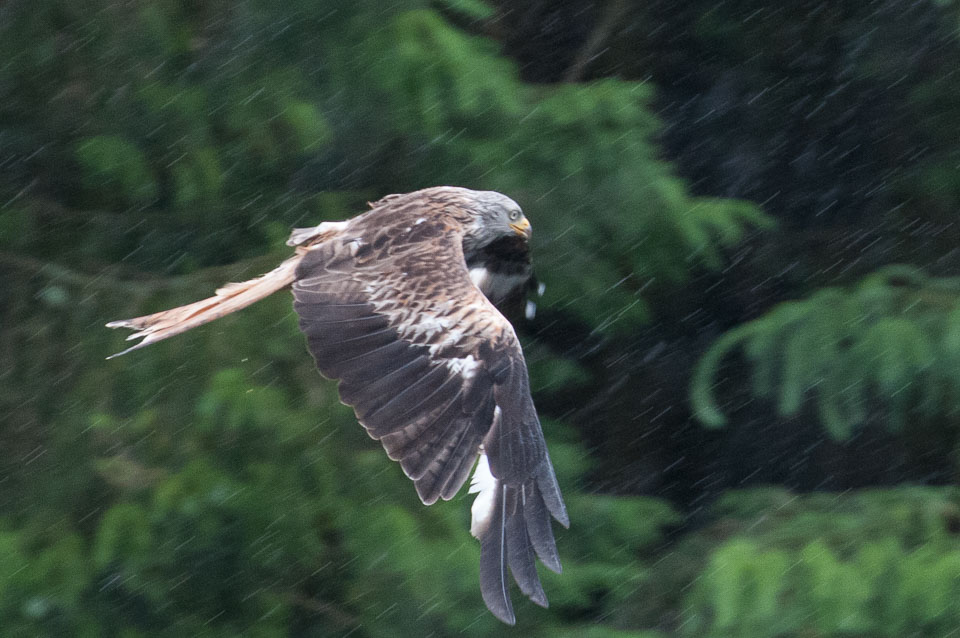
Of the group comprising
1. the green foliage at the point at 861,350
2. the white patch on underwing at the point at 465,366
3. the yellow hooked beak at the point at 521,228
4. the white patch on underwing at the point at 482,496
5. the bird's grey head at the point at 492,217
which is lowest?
the green foliage at the point at 861,350

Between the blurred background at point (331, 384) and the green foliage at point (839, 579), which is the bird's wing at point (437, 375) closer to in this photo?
the blurred background at point (331, 384)

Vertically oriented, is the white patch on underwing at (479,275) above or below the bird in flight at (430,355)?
below

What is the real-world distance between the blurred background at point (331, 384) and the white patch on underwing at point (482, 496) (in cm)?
104

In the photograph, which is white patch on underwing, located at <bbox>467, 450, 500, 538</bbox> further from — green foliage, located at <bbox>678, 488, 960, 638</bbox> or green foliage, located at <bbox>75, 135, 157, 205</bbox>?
green foliage, located at <bbox>75, 135, 157, 205</bbox>

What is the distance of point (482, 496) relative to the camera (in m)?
3.75

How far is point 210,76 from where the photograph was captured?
208 inches

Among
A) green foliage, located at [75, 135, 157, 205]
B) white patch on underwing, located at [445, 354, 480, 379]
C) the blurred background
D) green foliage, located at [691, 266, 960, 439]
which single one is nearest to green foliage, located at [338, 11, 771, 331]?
the blurred background

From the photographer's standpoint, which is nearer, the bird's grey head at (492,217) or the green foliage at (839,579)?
the bird's grey head at (492,217)

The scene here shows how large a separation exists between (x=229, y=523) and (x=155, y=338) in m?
1.00

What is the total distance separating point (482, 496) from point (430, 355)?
19.8 inches

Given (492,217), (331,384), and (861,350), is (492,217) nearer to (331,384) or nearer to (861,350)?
(331,384)

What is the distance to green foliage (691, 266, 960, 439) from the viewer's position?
17.5ft

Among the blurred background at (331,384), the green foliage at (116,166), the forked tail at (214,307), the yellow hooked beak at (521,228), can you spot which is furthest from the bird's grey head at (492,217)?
the green foliage at (116,166)

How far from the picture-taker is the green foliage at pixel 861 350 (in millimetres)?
→ 5344
